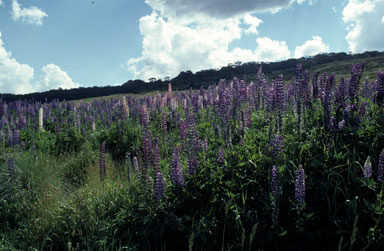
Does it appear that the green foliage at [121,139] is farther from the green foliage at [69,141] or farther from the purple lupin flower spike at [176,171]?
the purple lupin flower spike at [176,171]

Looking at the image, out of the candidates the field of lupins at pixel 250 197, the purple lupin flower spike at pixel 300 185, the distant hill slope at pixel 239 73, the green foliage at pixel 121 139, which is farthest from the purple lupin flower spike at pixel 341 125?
the distant hill slope at pixel 239 73

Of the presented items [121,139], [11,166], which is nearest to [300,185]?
[11,166]

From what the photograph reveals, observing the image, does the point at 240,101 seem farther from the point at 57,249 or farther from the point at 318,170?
the point at 57,249

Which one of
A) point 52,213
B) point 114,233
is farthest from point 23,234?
point 114,233

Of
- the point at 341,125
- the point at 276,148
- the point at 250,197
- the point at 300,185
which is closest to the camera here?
the point at 300,185

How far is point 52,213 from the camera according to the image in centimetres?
480

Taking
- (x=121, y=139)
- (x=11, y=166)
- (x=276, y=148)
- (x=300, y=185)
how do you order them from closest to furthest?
(x=300, y=185) → (x=276, y=148) → (x=11, y=166) → (x=121, y=139)

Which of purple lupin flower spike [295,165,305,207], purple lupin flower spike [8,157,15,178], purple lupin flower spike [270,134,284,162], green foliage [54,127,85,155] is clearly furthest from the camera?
green foliage [54,127,85,155]

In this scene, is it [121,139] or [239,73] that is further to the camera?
[239,73]

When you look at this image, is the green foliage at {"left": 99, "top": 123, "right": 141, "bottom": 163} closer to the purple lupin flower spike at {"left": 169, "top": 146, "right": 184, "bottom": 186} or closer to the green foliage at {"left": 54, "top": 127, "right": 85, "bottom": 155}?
the green foliage at {"left": 54, "top": 127, "right": 85, "bottom": 155}

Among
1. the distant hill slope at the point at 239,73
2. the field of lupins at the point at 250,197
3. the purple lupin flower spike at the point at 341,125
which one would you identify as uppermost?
the distant hill slope at the point at 239,73

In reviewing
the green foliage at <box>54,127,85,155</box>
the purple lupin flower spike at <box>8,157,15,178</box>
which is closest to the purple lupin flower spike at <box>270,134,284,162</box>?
the purple lupin flower spike at <box>8,157,15,178</box>

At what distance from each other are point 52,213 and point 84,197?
55 cm

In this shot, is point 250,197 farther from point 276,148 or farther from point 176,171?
point 176,171
